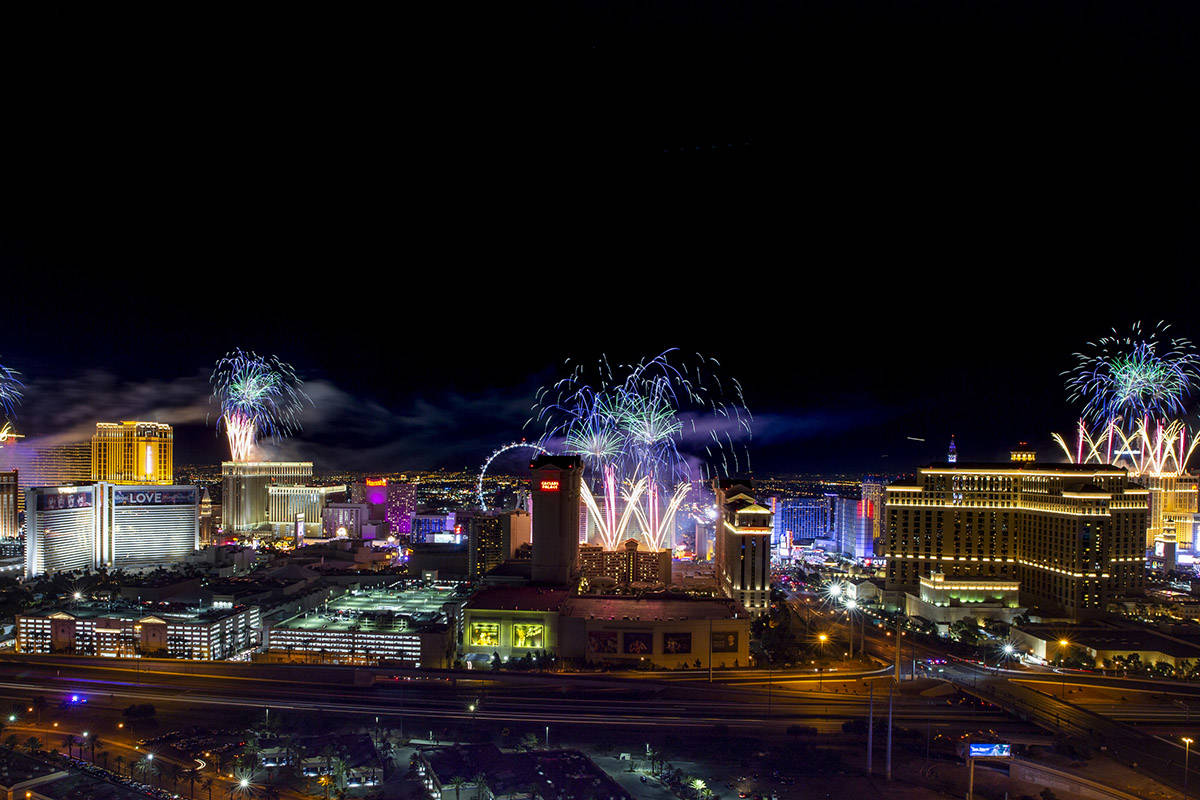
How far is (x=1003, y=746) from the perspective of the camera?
77.5 ft

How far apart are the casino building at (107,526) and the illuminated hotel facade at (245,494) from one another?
14.5 metres

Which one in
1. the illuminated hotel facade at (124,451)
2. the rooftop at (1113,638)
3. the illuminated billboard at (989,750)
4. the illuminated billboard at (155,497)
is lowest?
the rooftop at (1113,638)

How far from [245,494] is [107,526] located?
63.2ft

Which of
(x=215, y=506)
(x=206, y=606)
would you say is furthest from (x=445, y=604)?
(x=215, y=506)

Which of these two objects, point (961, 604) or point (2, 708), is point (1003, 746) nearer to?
point (961, 604)

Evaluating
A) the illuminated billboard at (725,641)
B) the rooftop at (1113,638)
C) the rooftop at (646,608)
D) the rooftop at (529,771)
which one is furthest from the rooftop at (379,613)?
the rooftop at (1113,638)

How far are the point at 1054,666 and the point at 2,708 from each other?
42.3m

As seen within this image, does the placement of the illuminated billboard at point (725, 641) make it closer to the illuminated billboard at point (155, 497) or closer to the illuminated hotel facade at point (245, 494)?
the illuminated billboard at point (155, 497)

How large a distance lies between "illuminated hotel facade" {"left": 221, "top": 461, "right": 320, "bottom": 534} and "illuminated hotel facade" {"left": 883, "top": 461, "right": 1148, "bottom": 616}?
6436 cm

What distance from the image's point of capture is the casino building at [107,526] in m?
59.2

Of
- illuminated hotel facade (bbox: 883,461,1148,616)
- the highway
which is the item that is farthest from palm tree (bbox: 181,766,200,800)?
illuminated hotel facade (bbox: 883,461,1148,616)

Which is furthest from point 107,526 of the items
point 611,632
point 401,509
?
point 611,632

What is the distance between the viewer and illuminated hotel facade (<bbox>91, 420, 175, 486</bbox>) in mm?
Answer: 76625

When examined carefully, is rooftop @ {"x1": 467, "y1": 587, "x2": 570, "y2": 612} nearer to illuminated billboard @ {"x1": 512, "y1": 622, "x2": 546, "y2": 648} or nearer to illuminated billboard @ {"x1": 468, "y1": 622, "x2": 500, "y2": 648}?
illuminated billboard @ {"x1": 512, "y1": 622, "x2": 546, "y2": 648}
